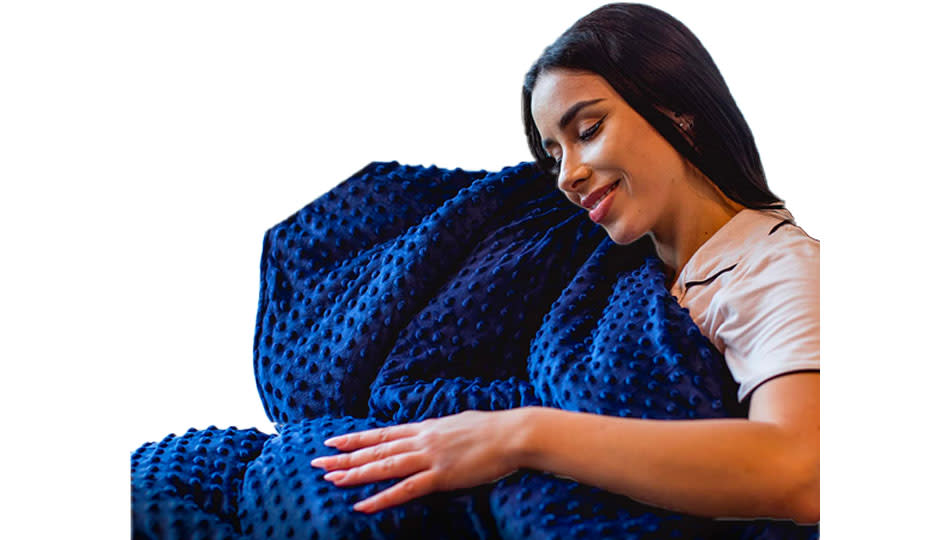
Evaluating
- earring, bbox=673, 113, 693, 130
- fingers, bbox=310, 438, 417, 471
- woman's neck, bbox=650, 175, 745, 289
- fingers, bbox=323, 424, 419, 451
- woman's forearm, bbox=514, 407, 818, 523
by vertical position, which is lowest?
woman's forearm, bbox=514, 407, 818, 523

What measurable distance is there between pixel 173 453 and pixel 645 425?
1.45ft

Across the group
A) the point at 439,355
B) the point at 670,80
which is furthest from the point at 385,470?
the point at 670,80

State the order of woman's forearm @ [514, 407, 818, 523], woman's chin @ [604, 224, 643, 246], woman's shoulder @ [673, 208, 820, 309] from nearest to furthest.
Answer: woman's forearm @ [514, 407, 818, 523] < woman's shoulder @ [673, 208, 820, 309] < woman's chin @ [604, 224, 643, 246]

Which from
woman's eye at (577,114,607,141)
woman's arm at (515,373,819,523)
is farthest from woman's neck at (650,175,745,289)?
woman's arm at (515,373,819,523)

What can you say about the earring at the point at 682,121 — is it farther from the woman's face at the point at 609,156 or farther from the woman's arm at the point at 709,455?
the woman's arm at the point at 709,455

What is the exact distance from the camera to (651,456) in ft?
2.17

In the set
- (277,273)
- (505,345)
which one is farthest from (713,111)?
(277,273)

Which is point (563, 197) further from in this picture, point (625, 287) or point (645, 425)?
point (645, 425)

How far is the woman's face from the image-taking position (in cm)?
82

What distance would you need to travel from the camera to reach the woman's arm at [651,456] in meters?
0.65

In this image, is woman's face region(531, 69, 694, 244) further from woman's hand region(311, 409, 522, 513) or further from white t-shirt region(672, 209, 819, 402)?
woman's hand region(311, 409, 522, 513)

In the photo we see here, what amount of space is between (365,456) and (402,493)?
57mm

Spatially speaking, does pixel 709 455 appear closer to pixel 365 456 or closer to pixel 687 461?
pixel 687 461

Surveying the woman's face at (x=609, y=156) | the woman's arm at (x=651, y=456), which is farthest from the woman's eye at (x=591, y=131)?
the woman's arm at (x=651, y=456)
